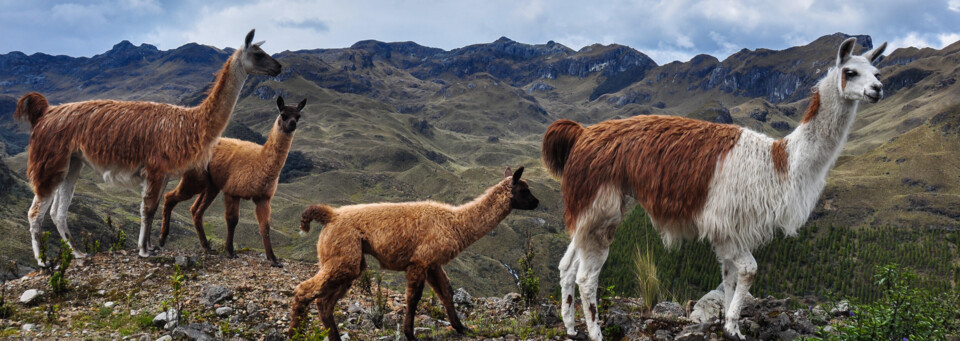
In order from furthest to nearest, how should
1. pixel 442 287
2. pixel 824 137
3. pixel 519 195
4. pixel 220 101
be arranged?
pixel 220 101
pixel 519 195
pixel 442 287
pixel 824 137

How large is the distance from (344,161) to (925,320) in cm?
12657

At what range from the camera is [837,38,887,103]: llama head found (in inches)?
212

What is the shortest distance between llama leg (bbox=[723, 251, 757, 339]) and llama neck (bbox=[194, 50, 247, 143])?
859 centimetres

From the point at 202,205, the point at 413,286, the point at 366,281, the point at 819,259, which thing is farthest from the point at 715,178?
the point at 819,259

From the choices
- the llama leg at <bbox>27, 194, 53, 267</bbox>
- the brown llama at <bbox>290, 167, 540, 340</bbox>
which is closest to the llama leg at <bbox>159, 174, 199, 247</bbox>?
the llama leg at <bbox>27, 194, 53, 267</bbox>

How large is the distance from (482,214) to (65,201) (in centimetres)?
757

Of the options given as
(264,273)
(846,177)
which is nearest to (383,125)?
(846,177)

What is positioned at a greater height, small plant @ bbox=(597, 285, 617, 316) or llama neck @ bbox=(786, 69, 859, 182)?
llama neck @ bbox=(786, 69, 859, 182)

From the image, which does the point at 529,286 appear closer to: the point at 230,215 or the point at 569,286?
the point at 569,286

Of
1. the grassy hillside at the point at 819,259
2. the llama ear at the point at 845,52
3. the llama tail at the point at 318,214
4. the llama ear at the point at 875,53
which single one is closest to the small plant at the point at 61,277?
the llama tail at the point at 318,214

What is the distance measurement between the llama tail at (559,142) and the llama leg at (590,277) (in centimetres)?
120

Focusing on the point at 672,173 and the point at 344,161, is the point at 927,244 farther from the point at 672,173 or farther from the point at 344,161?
the point at 344,161

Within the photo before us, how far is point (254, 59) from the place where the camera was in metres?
9.66

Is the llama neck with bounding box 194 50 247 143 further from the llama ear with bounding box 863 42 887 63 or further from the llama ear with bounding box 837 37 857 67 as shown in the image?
the llama ear with bounding box 863 42 887 63
